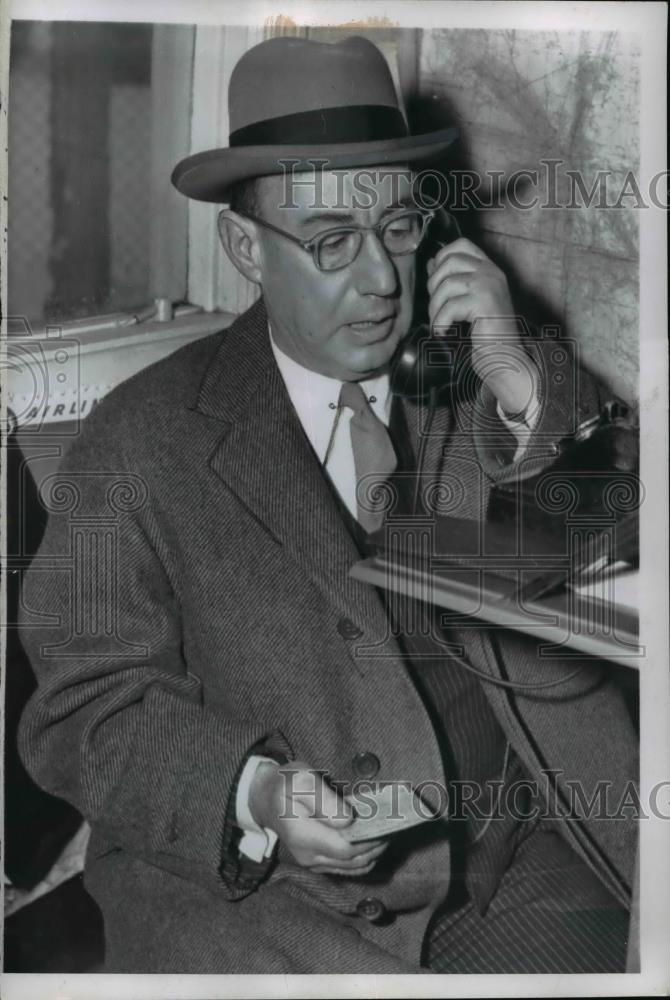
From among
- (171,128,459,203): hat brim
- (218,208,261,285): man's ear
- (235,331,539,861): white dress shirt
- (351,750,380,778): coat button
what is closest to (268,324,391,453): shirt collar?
(235,331,539,861): white dress shirt

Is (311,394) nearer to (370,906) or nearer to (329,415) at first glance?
(329,415)

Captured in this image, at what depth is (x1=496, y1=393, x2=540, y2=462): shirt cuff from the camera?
151cm

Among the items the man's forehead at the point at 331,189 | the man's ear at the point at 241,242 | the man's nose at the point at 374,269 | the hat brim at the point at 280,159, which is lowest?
the man's nose at the point at 374,269

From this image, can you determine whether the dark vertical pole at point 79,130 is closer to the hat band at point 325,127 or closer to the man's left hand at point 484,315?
the hat band at point 325,127

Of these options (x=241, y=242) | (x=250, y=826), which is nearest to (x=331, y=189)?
(x=241, y=242)

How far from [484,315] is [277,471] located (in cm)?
36

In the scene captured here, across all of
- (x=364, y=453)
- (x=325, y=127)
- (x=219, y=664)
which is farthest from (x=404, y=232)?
(x=219, y=664)

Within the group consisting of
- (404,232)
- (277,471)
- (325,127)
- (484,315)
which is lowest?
(277,471)

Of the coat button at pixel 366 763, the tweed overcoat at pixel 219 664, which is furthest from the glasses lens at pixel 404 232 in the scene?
the coat button at pixel 366 763

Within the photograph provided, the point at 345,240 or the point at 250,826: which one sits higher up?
the point at 345,240

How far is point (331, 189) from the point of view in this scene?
143 centimetres

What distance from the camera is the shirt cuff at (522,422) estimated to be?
4.97 feet

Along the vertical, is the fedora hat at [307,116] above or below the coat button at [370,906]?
above

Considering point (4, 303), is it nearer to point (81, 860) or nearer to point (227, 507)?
point (227, 507)
